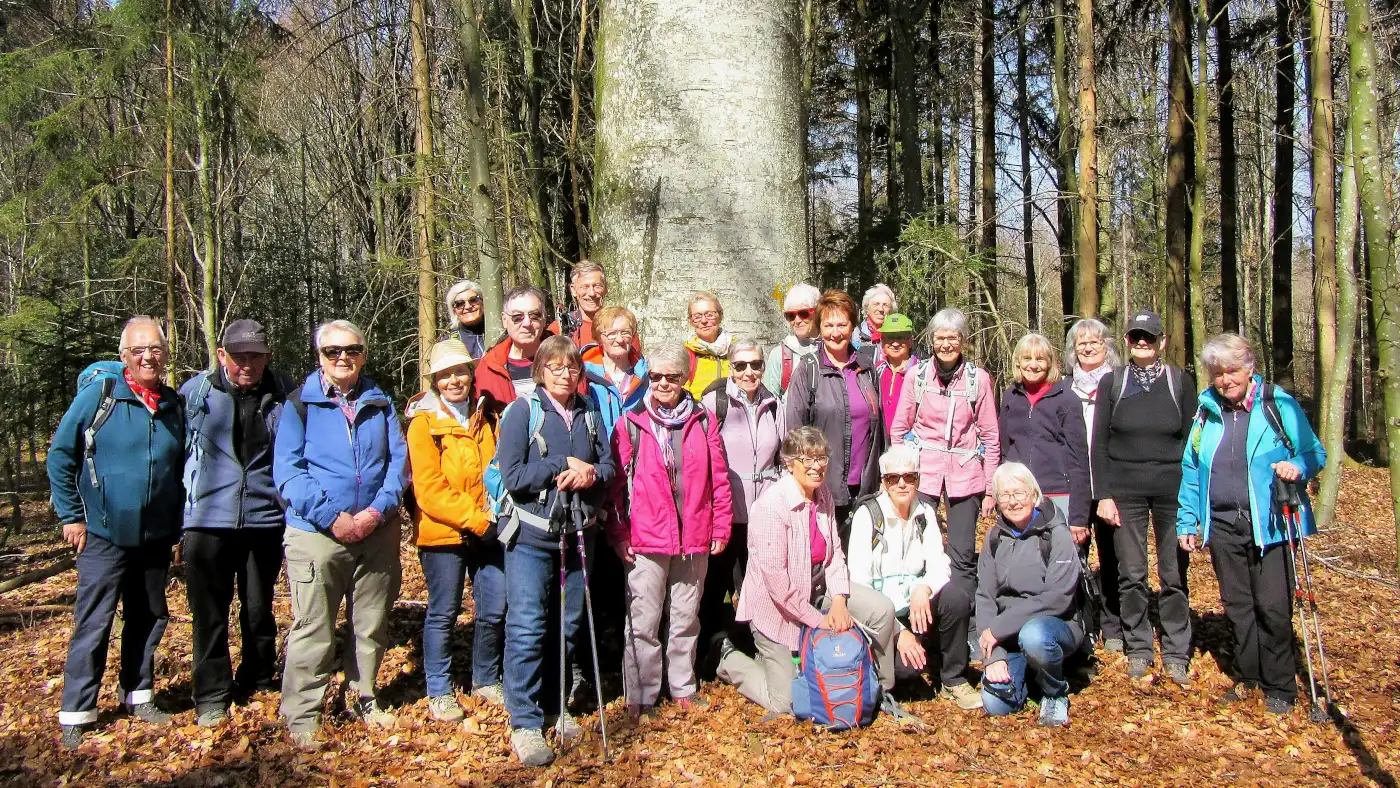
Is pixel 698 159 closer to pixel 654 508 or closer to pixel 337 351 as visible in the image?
pixel 654 508

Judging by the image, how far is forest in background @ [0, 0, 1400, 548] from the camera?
316 inches

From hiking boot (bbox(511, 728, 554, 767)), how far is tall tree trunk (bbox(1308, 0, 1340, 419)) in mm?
6917

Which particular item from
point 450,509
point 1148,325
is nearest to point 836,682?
point 450,509

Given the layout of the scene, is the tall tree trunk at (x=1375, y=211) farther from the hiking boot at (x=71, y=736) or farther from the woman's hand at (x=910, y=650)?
the hiking boot at (x=71, y=736)

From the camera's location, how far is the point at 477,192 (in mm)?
6434

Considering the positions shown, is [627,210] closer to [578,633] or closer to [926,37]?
[578,633]

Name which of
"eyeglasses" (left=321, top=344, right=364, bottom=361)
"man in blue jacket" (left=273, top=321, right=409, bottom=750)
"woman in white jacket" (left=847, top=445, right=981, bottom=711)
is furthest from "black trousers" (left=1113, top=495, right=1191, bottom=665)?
"eyeglasses" (left=321, top=344, right=364, bottom=361)

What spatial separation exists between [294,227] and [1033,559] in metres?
15.2

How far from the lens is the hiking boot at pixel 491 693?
13.9ft

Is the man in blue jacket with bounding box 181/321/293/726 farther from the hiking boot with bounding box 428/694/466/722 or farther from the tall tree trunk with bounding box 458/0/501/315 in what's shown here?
the tall tree trunk with bounding box 458/0/501/315

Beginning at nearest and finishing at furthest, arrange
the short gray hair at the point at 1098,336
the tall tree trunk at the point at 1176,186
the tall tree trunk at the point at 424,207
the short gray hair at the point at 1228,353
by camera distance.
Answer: the short gray hair at the point at 1228,353
the short gray hair at the point at 1098,336
the tall tree trunk at the point at 424,207
the tall tree trunk at the point at 1176,186

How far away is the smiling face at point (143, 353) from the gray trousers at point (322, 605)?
98cm

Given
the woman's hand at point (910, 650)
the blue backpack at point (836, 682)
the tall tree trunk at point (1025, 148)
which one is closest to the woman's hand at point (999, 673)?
the woman's hand at point (910, 650)

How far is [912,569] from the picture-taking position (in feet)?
14.7
